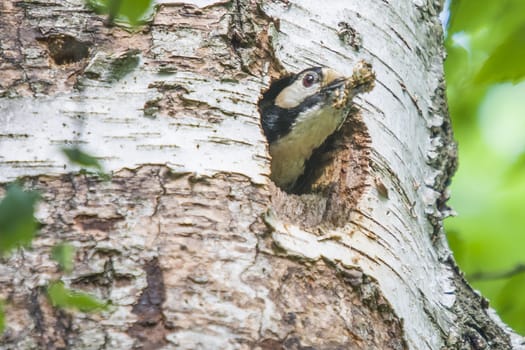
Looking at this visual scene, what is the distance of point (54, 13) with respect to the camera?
3.42 meters

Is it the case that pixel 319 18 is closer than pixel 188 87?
No

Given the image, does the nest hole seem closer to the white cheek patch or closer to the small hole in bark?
the white cheek patch

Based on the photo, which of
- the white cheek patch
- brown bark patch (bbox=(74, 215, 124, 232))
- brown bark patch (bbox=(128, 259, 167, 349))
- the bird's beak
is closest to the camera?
brown bark patch (bbox=(128, 259, 167, 349))

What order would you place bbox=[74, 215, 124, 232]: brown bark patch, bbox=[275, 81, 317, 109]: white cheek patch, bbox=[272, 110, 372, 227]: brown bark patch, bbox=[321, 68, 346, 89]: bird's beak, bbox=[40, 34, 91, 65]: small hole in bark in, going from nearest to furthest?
bbox=[74, 215, 124, 232]: brown bark patch → bbox=[40, 34, 91, 65]: small hole in bark → bbox=[272, 110, 372, 227]: brown bark patch → bbox=[321, 68, 346, 89]: bird's beak → bbox=[275, 81, 317, 109]: white cheek patch

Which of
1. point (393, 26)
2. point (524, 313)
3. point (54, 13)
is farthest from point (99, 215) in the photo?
point (524, 313)

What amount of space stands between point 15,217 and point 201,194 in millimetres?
1119

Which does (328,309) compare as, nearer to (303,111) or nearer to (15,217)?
(15,217)

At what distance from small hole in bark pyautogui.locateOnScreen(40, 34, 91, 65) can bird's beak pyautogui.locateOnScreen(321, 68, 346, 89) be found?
1056 millimetres

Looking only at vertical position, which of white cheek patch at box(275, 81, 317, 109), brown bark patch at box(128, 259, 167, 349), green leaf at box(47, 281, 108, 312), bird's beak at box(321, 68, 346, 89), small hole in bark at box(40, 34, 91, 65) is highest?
white cheek patch at box(275, 81, 317, 109)

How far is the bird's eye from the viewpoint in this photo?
3942mm

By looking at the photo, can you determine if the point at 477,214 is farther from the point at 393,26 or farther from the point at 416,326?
the point at 416,326

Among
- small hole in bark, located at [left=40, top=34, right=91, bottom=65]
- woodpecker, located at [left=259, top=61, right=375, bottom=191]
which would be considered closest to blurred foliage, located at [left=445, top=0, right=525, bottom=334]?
woodpecker, located at [left=259, top=61, right=375, bottom=191]

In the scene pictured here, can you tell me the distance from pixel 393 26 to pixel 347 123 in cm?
56

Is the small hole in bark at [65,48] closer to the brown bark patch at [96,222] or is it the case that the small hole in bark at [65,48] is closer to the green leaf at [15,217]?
the brown bark patch at [96,222]
